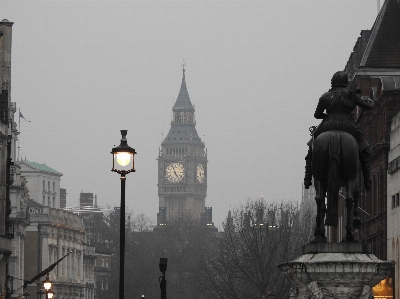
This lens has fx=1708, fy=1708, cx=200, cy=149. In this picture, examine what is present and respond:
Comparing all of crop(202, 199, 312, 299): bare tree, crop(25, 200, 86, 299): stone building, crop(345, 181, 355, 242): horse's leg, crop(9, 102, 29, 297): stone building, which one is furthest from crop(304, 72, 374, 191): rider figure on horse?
crop(25, 200, 86, 299): stone building

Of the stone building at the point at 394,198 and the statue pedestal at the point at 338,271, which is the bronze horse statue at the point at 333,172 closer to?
the statue pedestal at the point at 338,271

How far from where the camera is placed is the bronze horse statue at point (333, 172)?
74.0 feet

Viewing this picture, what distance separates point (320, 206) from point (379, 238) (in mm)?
52311

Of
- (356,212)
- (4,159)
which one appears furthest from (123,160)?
(4,159)

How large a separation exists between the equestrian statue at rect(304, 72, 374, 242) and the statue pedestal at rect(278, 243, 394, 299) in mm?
581

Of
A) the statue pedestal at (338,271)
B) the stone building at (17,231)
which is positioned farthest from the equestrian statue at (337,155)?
the stone building at (17,231)

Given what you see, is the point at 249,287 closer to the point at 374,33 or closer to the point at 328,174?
the point at 374,33

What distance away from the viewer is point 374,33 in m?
82.9

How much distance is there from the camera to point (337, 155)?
22.5m

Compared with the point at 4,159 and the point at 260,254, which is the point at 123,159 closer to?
the point at 4,159

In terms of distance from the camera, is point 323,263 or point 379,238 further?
point 379,238

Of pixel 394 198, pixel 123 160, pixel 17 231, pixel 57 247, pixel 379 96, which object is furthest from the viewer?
pixel 57 247

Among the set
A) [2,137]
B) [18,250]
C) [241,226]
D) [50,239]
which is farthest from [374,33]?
[50,239]

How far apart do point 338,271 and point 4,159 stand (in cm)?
6312
